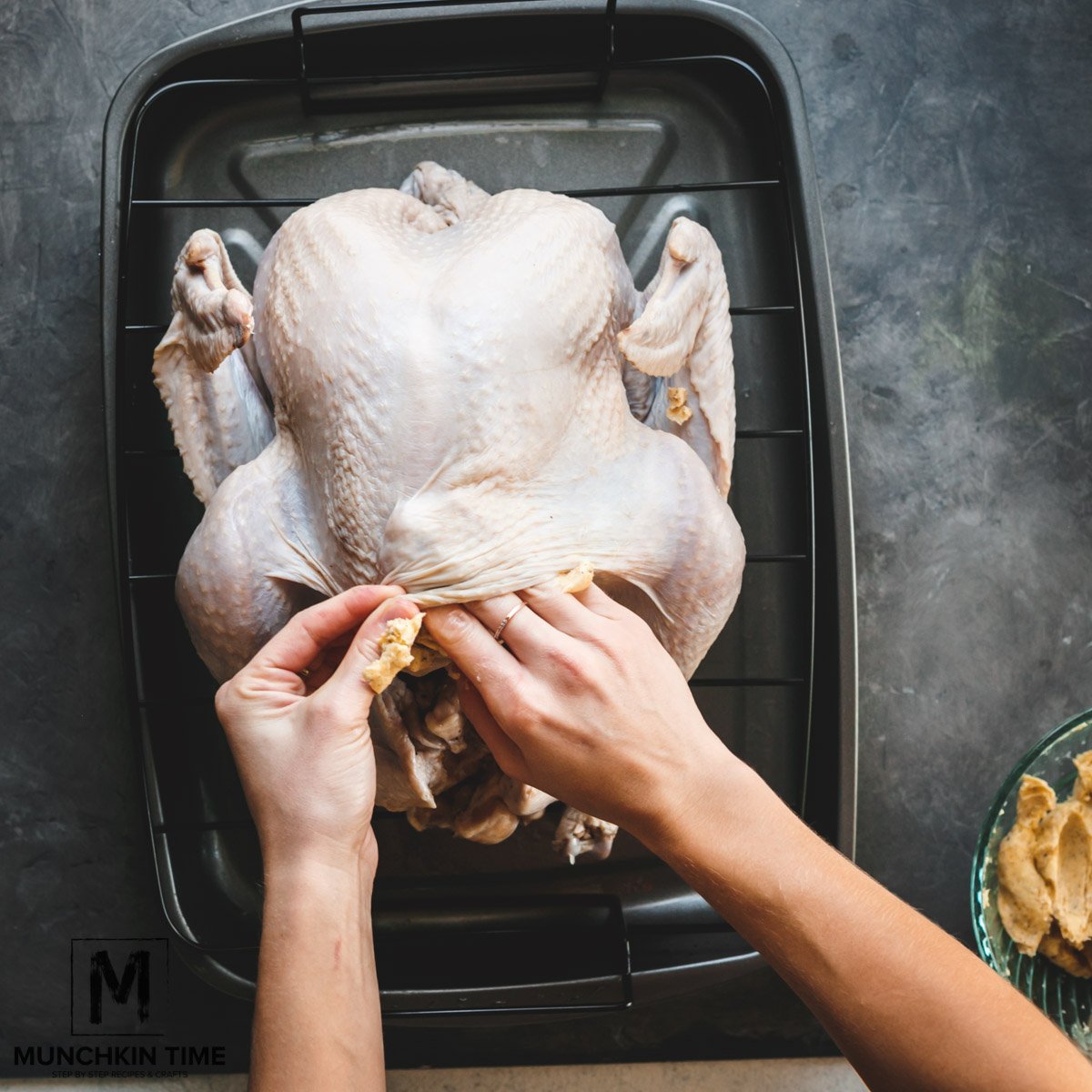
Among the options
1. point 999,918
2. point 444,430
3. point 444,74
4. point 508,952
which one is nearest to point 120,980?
point 508,952

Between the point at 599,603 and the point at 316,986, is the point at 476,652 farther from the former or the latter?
the point at 316,986

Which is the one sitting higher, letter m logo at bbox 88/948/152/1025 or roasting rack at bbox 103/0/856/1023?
roasting rack at bbox 103/0/856/1023

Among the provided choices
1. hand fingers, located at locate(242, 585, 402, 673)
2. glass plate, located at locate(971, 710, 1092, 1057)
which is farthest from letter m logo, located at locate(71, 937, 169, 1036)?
glass plate, located at locate(971, 710, 1092, 1057)

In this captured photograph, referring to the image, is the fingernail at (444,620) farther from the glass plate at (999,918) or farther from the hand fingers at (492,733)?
the glass plate at (999,918)

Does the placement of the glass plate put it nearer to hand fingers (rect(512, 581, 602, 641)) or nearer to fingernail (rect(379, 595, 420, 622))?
hand fingers (rect(512, 581, 602, 641))

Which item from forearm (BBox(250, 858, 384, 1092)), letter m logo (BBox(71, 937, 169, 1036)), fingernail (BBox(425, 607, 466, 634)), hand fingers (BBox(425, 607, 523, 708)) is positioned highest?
fingernail (BBox(425, 607, 466, 634))

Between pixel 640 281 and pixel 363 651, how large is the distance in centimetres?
62

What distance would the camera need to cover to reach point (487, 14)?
115 cm

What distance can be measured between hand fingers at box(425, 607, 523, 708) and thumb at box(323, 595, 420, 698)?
4cm

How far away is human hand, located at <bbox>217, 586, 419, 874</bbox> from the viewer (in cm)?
80

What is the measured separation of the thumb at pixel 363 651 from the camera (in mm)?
Result: 807

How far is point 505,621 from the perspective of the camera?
0.86 m

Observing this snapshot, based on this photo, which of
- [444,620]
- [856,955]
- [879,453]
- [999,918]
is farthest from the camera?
[879,453]

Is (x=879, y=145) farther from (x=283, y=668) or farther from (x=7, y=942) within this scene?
(x=7, y=942)
